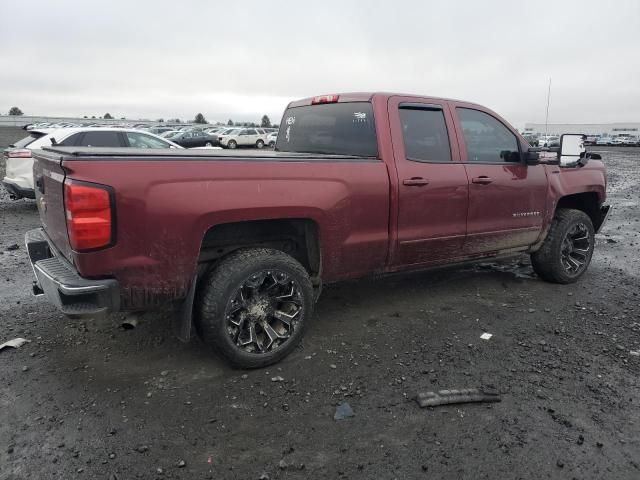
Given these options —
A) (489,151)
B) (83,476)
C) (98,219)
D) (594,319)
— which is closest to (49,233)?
(98,219)

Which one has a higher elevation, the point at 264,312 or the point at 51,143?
the point at 51,143

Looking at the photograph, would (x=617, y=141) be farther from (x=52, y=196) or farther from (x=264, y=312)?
(x=52, y=196)

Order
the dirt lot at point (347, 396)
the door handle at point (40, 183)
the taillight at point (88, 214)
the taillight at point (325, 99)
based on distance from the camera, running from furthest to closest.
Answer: the taillight at point (325, 99)
the door handle at point (40, 183)
the taillight at point (88, 214)
the dirt lot at point (347, 396)

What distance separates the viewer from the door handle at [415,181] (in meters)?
4.13

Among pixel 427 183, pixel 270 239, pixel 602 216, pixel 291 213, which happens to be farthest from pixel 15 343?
pixel 602 216

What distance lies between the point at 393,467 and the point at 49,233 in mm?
2822

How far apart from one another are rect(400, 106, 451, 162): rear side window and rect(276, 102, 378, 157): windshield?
0.31m

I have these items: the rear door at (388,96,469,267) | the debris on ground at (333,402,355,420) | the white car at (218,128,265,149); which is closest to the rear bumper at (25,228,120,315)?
the debris on ground at (333,402,355,420)

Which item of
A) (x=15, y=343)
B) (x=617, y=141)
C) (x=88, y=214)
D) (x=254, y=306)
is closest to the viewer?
(x=88, y=214)

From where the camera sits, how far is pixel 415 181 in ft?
13.7

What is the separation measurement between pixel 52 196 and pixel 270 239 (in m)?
1.46

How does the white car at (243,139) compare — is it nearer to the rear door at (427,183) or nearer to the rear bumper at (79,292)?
the rear door at (427,183)

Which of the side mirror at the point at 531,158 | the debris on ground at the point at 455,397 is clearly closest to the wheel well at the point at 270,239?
the debris on ground at the point at 455,397

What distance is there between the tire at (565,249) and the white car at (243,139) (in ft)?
109
